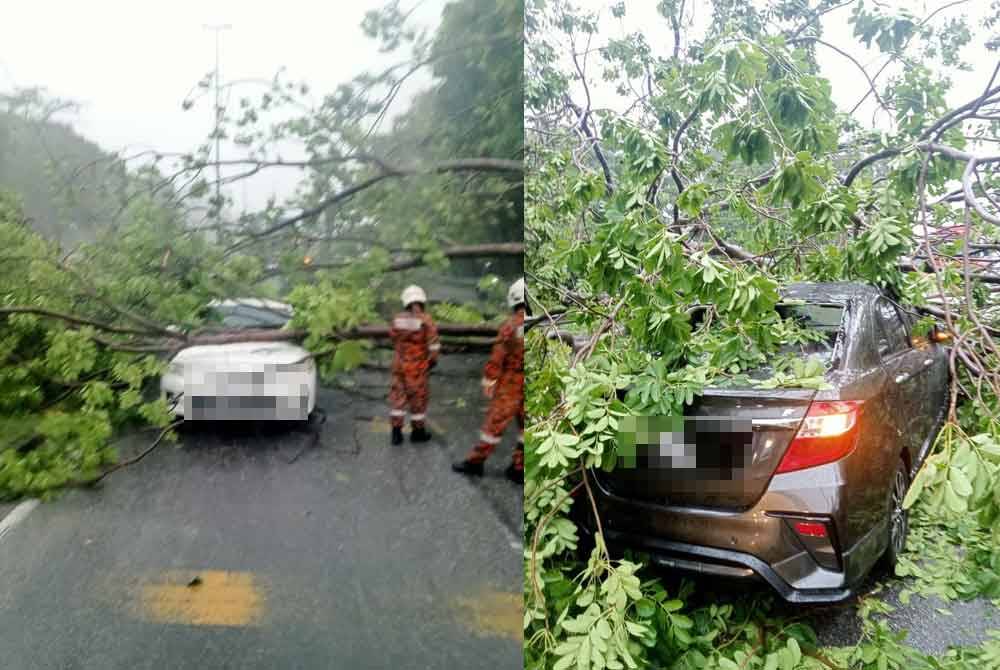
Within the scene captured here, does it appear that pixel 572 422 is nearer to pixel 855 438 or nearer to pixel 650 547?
pixel 650 547

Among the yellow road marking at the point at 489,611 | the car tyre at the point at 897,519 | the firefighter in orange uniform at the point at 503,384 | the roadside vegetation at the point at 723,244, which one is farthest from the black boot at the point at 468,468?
the car tyre at the point at 897,519

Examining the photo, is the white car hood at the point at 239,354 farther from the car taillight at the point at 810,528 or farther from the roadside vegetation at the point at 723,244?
the car taillight at the point at 810,528

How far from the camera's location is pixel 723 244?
6.79ft

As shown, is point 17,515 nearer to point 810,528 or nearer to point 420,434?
point 420,434

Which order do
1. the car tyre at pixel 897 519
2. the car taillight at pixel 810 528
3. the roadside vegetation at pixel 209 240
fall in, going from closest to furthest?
the roadside vegetation at pixel 209 240 < the car taillight at pixel 810 528 < the car tyre at pixel 897 519

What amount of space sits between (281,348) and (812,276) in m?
1.79

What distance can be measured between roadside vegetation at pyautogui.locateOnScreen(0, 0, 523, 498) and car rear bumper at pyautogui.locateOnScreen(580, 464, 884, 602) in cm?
115

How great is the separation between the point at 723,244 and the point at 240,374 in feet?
5.44

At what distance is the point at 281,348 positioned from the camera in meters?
1.04

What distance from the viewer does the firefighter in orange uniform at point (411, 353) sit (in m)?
1.07

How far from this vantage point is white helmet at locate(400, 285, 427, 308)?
3.51 feet

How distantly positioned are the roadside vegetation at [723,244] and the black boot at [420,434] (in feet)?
2.15

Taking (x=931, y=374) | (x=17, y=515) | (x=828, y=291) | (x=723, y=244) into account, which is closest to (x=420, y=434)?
(x=17, y=515)

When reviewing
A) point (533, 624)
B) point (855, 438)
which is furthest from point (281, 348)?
point (855, 438)
